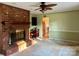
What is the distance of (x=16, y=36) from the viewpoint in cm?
556

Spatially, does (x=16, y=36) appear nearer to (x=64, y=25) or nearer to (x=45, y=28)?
(x=64, y=25)

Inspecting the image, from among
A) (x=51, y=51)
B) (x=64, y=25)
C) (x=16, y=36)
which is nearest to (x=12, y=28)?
(x=16, y=36)

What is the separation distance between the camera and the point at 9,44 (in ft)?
16.2

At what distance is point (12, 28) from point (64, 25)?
12.7ft

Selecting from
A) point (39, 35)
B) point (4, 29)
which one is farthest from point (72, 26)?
point (4, 29)

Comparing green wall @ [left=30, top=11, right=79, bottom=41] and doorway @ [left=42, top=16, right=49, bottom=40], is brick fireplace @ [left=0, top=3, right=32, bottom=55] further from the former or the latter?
doorway @ [left=42, top=16, right=49, bottom=40]

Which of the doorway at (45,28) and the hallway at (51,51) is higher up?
the doorway at (45,28)

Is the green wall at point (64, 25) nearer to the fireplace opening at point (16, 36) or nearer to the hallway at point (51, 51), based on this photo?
the hallway at point (51, 51)

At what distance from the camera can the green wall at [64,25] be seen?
718cm

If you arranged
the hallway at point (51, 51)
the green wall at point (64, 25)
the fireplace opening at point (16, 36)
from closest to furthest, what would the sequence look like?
the hallway at point (51, 51) → the fireplace opening at point (16, 36) → the green wall at point (64, 25)

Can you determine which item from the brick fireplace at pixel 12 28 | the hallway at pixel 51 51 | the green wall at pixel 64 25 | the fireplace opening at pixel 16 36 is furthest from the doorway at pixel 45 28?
the hallway at pixel 51 51

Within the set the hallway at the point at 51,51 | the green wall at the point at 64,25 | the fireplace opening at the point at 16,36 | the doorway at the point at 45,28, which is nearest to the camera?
the hallway at the point at 51,51

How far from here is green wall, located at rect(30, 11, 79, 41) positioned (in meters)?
7.18

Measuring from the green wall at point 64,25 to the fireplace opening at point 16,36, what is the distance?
A: 2.81 m
